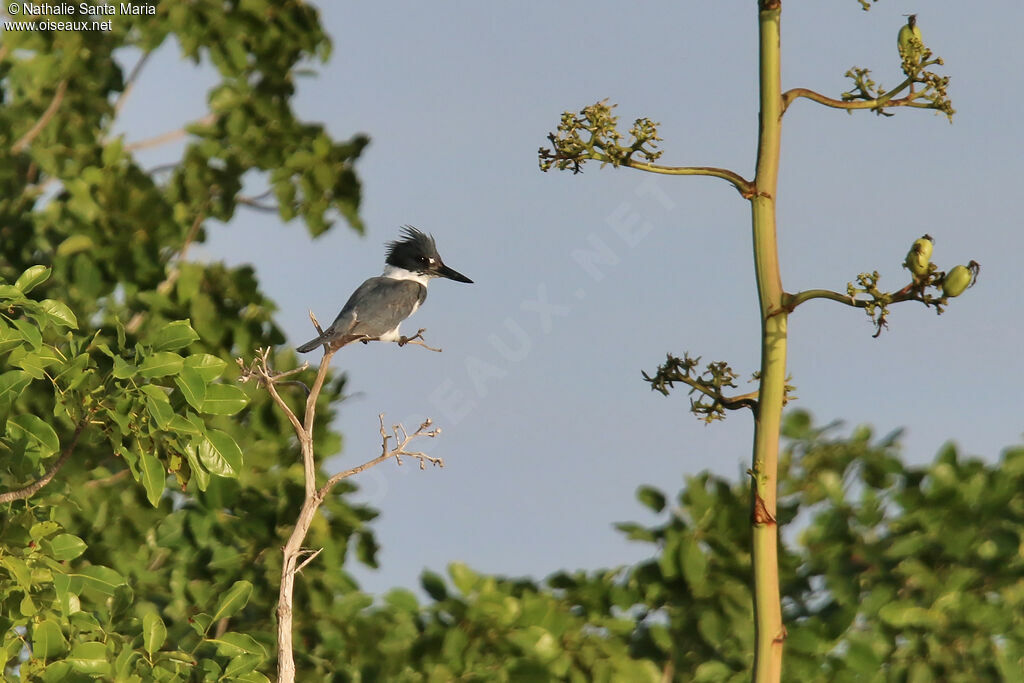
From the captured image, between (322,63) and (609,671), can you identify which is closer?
(609,671)

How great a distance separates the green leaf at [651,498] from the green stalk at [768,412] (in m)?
2.94

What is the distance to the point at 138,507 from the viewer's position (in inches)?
291

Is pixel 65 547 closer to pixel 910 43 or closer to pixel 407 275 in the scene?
pixel 910 43

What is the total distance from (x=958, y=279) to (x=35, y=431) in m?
3.60

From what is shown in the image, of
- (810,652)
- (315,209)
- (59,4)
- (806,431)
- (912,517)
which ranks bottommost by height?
(810,652)

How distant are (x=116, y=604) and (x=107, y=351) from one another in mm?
1464

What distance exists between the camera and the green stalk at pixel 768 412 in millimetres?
3518

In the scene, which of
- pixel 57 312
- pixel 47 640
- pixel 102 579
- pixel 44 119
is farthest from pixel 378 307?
pixel 47 640

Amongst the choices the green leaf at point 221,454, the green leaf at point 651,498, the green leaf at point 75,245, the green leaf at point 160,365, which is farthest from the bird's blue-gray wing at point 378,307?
the green leaf at point 160,365

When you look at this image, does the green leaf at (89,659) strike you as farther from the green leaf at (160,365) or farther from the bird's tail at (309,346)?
the bird's tail at (309,346)

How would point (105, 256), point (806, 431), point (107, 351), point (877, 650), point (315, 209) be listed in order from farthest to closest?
point (315, 209) → point (105, 256) → point (806, 431) → point (877, 650) → point (107, 351)

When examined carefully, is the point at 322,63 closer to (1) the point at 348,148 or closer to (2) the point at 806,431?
(1) the point at 348,148

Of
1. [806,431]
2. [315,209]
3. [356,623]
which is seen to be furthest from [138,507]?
[806,431]

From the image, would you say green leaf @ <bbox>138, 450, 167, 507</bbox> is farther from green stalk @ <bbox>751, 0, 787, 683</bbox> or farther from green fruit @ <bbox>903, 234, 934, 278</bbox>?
green fruit @ <bbox>903, 234, 934, 278</bbox>
